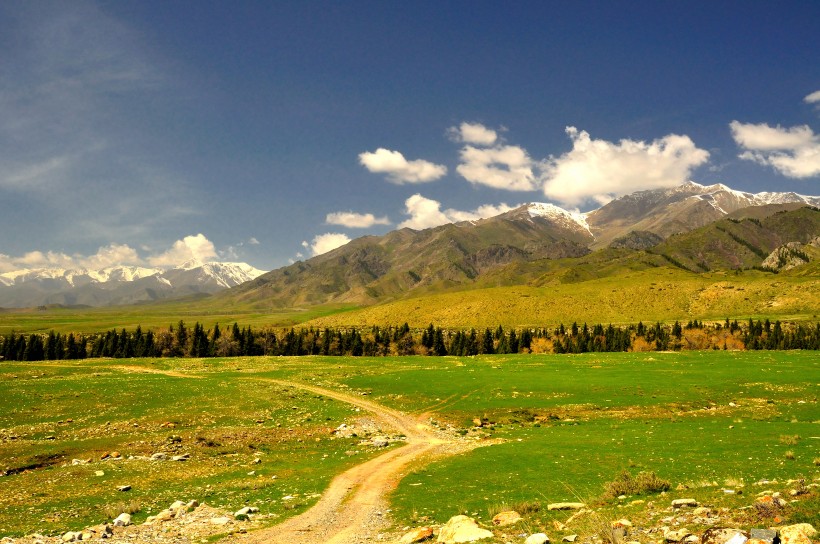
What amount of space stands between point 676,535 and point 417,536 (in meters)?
8.52

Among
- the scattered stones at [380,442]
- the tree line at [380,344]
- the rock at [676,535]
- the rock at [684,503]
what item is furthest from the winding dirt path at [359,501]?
the tree line at [380,344]

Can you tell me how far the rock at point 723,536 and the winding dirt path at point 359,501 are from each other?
11808mm

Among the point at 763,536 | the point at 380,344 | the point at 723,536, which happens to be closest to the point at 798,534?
the point at 763,536

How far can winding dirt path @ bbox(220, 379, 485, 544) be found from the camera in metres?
18.8

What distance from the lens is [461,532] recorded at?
15797 millimetres

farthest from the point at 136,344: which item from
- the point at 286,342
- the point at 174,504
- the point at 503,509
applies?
the point at 503,509

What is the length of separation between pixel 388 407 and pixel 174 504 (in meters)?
34.7

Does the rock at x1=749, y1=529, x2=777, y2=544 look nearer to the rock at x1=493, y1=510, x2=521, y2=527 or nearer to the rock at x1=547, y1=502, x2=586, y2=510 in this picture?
the rock at x1=547, y1=502, x2=586, y2=510

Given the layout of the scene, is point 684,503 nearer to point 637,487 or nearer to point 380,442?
point 637,487

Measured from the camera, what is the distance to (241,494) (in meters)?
25.7

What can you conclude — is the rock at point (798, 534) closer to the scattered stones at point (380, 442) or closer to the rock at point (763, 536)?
the rock at point (763, 536)

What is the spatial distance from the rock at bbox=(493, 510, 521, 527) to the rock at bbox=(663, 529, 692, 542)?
19.9ft

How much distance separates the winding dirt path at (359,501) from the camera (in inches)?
738

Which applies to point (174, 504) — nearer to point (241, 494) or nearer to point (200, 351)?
point (241, 494)
